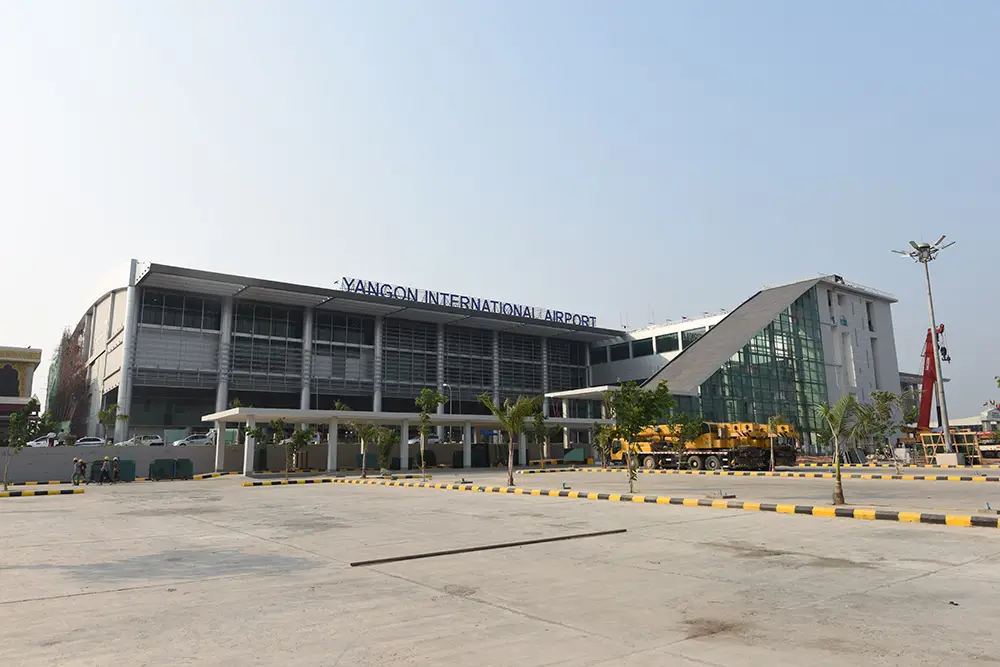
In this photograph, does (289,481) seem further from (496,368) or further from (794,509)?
(496,368)

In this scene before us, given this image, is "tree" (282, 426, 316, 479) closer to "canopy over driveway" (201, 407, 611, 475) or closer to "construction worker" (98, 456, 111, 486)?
"canopy over driveway" (201, 407, 611, 475)

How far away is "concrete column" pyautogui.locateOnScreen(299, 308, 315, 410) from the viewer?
63.6 metres

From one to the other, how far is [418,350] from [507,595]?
64.9 metres

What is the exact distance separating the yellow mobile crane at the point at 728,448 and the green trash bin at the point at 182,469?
86.8 ft

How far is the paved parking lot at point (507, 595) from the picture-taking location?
17.3ft

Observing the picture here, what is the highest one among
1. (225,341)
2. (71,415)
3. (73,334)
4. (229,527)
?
(73,334)

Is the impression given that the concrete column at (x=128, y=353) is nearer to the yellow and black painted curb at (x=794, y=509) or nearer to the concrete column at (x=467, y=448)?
the concrete column at (x=467, y=448)

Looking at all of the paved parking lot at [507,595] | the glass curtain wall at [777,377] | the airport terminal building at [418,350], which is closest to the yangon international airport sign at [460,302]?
the airport terminal building at [418,350]

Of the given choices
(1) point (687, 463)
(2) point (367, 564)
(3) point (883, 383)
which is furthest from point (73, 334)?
(3) point (883, 383)

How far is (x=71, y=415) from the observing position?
7438 centimetres

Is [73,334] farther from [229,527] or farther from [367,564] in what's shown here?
[367,564]

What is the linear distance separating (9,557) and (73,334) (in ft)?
329

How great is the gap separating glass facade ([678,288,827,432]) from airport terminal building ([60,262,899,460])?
0.62 feet

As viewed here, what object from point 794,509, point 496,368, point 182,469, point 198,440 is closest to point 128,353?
point 198,440
